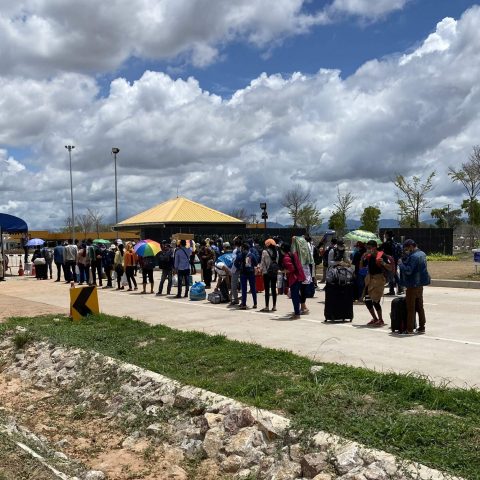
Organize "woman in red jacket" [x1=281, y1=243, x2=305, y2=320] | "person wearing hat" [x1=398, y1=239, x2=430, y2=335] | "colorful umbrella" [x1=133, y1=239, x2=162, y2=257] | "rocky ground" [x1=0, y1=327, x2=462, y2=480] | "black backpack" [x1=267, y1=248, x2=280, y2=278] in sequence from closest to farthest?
"rocky ground" [x1=0, y1=327, x2=462, y2=480], "person wearing hat" [x1=398, y1=239, x2=430, y2=335], "woman in red jacket" [x1=281, y1=243, x2=305, y2=320], "black backpack" [x1=267, y1=248, x2=280, y2=278], "colorful umbrella" [x1=133, y1=239, x2=162, y2=257]

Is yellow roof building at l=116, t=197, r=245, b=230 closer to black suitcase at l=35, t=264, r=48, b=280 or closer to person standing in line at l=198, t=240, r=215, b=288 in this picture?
black suitcase at l=35, t=264, r=48, b=280

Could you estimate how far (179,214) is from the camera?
43.2m

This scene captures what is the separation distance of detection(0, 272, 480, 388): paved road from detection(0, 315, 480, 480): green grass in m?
0.80

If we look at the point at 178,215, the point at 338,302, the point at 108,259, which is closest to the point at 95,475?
the point at 338,302

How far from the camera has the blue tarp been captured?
31562 millimetres

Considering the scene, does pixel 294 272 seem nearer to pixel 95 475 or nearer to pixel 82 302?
pixel 82 302

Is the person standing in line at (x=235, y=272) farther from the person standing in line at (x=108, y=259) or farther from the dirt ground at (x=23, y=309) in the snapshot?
the person standing in line at (x=108, y=259)

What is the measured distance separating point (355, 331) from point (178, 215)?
3374cm

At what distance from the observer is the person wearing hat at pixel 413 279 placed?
9.46 m

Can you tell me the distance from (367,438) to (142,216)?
136 ft

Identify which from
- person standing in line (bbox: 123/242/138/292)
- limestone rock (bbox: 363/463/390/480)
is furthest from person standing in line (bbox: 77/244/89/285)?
limestone rock (bbox: 363/463/390/480)

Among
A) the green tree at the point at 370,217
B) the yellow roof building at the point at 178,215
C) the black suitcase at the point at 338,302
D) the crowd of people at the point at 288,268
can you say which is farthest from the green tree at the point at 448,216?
the black suitcase at the point at 338,302

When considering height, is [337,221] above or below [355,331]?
above

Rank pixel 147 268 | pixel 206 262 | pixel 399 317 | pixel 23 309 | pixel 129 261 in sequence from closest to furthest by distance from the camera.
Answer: pixel 399 317
pixel 23 309
pixel 147 268
pixel 206 262
pixel 129 261
